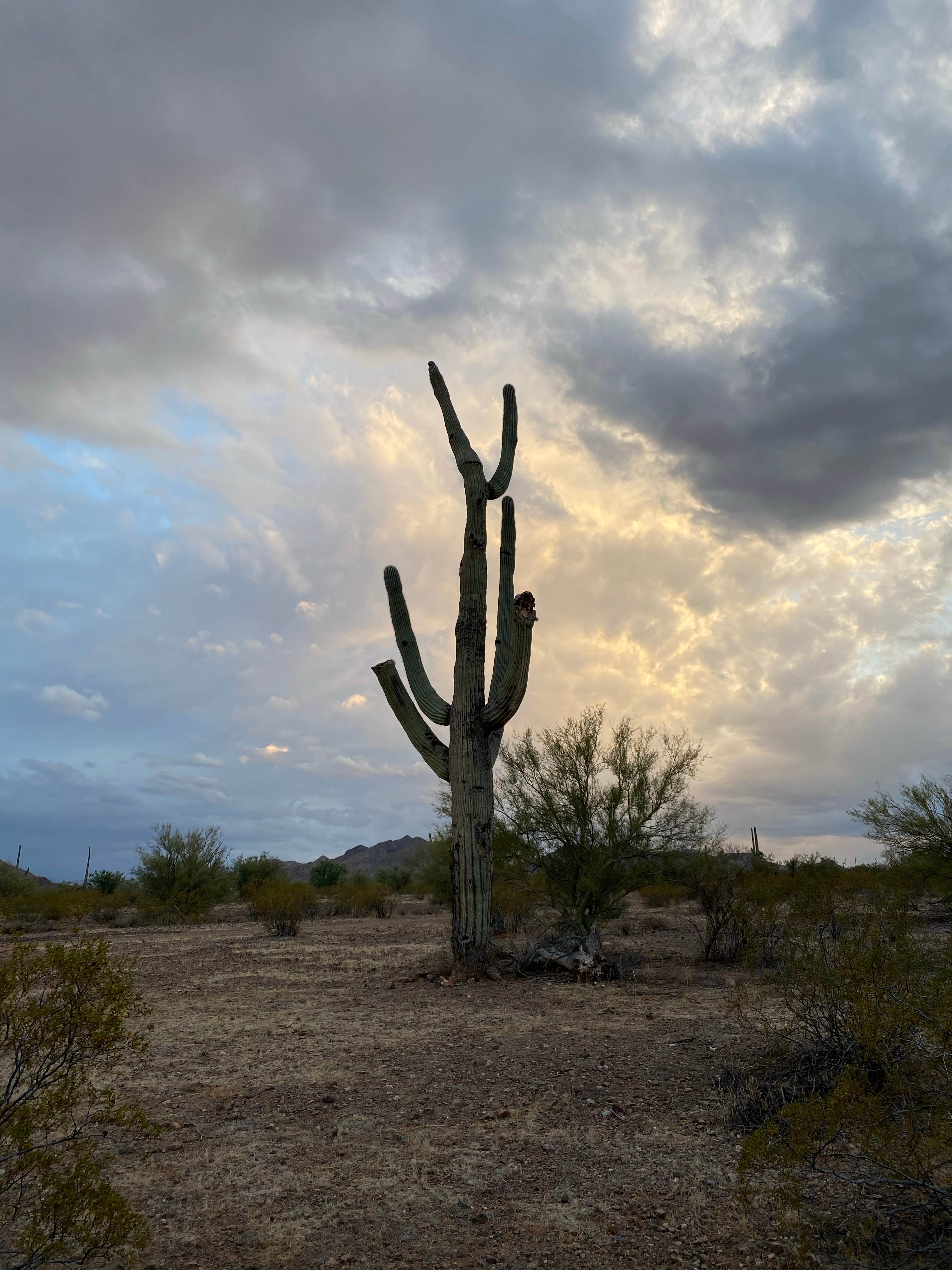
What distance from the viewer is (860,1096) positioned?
3.45 meters

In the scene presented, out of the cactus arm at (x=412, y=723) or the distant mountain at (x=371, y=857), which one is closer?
the cactus arm at (x=412, y=723)

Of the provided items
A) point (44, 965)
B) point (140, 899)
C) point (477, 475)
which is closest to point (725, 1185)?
point (44, 965)

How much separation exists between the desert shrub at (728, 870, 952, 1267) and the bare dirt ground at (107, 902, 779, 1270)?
0.40 metres

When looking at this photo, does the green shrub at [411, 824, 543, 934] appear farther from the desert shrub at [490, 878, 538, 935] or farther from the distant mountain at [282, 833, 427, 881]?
the distant mountain at [282, 833, 427, 881]

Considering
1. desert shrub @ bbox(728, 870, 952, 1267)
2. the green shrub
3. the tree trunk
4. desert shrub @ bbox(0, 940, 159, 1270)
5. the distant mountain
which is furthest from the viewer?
the distant mountain

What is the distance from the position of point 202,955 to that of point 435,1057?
9.26 metres

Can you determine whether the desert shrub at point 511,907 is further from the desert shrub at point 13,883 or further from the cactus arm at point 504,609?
the desert shrub at point 13,883

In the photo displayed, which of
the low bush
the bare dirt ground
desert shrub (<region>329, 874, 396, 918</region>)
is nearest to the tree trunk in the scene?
the bare dirt ground

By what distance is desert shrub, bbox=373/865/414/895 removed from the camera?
39.2 meters

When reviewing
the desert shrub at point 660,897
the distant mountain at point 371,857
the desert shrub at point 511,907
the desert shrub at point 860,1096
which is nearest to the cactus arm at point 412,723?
the desert shrub at point 511,907

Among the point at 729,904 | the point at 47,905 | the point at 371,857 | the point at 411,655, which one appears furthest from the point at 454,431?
the point at 371,857

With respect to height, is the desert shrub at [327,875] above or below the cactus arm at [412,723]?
below

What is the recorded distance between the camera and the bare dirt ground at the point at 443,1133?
12.6ft

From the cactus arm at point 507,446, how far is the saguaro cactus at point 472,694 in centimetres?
3
